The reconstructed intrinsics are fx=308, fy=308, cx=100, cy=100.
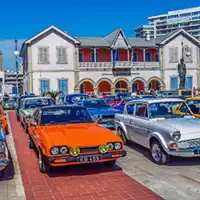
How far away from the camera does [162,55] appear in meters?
42.6

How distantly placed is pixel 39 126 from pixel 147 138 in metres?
2.86

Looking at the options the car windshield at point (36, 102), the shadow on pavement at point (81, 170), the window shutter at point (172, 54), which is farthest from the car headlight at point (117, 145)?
the window shutter at point (172, 54)

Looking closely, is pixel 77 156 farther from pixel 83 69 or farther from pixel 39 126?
pixel 83 69

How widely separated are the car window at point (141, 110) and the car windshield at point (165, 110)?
0.60 feet

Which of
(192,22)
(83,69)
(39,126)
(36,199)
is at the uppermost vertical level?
(192,22)

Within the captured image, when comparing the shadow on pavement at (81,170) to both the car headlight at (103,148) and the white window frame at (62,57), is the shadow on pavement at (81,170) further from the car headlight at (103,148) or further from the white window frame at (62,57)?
the white window frame at (62,57)

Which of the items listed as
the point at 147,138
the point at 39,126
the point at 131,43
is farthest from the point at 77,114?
the point at 131,43

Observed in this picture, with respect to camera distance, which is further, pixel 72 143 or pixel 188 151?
pixel 188 151

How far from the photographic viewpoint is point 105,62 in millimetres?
40594

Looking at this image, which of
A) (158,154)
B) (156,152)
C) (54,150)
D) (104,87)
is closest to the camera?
(54,150)

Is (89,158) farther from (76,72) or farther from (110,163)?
(76,72)

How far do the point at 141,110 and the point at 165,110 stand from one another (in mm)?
731

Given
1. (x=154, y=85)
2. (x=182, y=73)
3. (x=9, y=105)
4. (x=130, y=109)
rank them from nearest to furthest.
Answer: (x=130, y=109) → (x=9, y=105) → (x=182, y=73) → (x=154, y=85)

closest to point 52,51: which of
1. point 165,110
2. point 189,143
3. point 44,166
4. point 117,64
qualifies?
point 117,64
